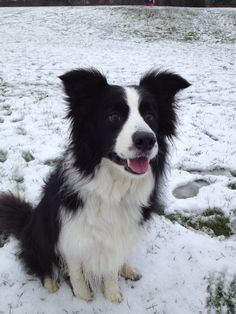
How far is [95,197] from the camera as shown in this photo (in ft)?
8.20

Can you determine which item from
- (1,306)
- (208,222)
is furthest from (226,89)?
(1,306)

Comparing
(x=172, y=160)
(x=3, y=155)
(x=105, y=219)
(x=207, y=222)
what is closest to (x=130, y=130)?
(x=105, y=219)

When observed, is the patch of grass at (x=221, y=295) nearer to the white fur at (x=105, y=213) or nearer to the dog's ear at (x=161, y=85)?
the white fur at (x=105, y=213)

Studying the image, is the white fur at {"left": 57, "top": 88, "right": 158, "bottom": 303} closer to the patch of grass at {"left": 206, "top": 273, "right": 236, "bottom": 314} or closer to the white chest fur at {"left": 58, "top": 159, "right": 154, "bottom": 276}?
the white chest fur at {"left": 58, "top": 159, "right": 154, "bottom": 276}

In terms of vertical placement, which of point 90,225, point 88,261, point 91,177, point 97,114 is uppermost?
point 97,114

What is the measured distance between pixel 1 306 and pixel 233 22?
20.0 meters

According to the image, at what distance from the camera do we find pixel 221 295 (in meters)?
2.97

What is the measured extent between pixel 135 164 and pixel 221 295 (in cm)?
156

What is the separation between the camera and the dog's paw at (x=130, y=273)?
3.09 m

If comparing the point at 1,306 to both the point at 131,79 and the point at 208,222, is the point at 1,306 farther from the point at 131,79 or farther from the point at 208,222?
the point at 131,79

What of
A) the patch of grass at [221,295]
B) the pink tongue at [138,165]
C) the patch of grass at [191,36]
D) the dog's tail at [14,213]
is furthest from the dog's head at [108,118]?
the patch of grass at [191,36]

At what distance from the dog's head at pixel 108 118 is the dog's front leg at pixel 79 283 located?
2.99 ft

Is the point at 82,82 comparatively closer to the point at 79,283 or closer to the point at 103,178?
the point at 103,178

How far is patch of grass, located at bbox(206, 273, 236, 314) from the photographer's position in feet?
9.46
